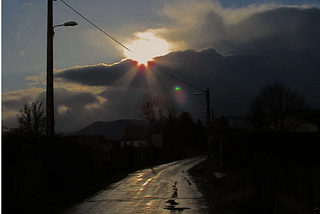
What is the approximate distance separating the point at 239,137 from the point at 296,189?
690 inches

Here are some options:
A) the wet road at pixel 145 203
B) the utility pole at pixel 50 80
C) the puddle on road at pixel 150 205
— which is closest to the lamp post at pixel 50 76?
the utility pole at pixel 50 80

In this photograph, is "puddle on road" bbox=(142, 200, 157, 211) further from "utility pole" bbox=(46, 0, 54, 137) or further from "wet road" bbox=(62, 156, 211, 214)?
"utility pole" bbox=(46, 0, 54, 137)

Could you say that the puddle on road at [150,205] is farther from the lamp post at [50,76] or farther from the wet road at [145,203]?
the lamp post at [50,76]

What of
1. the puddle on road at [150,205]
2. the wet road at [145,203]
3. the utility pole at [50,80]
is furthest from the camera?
the utility pole at [50,80]

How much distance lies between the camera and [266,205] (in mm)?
11312

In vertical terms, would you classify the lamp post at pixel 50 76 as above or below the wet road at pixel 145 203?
above

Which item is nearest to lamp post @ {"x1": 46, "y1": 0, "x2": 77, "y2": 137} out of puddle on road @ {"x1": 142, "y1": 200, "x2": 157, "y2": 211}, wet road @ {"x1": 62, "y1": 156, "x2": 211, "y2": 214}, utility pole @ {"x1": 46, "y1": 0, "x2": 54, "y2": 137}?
utility pole @ {"x1": 46, "y1": 0, "x2": 54, "y2": 137}

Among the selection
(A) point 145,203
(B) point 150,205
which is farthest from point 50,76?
(B) point 150,205

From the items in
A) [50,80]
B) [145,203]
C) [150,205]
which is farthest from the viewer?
[50,80]

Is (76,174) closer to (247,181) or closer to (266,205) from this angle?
(247,181)

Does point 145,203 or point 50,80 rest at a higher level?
point 50,80

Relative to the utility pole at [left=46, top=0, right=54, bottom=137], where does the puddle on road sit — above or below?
below

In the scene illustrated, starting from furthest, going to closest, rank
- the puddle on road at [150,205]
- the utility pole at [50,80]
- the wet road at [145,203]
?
the utility pole at [50,80], the puddle on road at [150,205], the wet road at [145,203]

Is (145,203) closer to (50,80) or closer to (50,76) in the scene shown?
(50,80)
